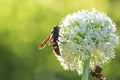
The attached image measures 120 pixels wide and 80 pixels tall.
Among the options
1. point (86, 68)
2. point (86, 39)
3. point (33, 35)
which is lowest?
point (86, 68)

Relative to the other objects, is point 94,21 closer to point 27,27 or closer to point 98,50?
point 98,50

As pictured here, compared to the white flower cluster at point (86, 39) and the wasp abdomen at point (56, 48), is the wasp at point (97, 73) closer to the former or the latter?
Result: the white flower cluster at point (86, 39)

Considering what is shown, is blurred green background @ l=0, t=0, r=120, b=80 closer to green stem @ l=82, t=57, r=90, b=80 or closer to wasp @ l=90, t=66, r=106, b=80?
wasp @ l=90, t=66, r=106, b=80

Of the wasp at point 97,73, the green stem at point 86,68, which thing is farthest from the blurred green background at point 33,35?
the green stem at point 86,68

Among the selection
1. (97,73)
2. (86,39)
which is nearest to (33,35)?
(97,73)

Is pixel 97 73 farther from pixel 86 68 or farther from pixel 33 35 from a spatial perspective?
pixel 33 35

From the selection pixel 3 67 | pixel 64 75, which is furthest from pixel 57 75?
pixel 3 67
